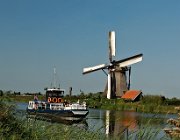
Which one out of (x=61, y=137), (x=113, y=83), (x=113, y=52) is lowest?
(x=61, y=137)

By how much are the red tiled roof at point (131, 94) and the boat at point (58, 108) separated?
83.1ft

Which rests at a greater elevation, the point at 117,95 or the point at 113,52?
the point at 113,52

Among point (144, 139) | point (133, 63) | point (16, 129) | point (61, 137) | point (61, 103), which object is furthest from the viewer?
point (133, 63)

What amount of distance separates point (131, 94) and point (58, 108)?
27658 millimetres

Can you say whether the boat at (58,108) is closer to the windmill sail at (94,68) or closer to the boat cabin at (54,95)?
the boat cabin at (54,95)

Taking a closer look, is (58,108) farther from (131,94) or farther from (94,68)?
(131,94)

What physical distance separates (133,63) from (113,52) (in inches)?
134

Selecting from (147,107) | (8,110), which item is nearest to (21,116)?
(8,110)

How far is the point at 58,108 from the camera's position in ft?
125

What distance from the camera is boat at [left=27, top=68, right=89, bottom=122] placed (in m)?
36.8

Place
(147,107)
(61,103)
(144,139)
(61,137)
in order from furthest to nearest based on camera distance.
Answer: (147,107) < (61,103) < (61,137) < (144,139)

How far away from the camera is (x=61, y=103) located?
127 ft

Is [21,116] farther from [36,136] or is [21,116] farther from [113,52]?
[113,52]

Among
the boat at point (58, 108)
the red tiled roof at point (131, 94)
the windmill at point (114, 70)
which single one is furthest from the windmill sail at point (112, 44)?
the boat at point (58, 108)
